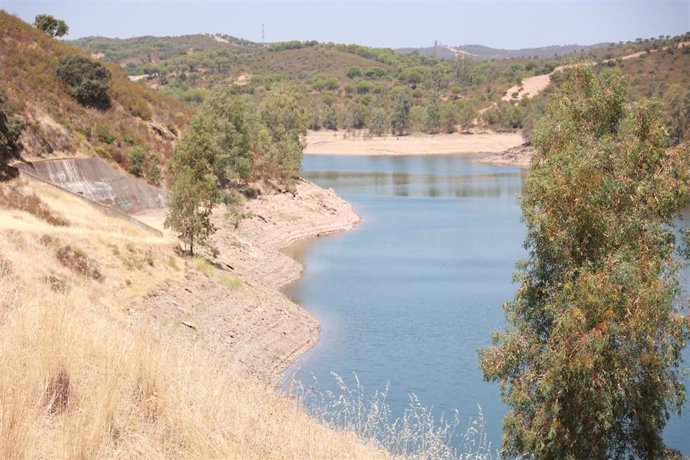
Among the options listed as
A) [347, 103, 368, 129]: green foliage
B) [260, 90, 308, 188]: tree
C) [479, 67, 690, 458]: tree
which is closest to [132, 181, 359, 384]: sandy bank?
[479, 67, 690, 458]: tree

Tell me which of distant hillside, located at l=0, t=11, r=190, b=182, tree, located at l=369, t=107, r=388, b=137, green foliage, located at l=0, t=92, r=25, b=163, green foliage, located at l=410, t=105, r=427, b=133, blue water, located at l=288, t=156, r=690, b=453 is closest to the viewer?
blue water, located at l=288, t=156, r=690, b=453

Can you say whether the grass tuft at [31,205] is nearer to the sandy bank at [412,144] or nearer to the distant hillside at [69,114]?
the distant hillside at [69,114]

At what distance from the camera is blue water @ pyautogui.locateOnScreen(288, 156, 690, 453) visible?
26.9 metres

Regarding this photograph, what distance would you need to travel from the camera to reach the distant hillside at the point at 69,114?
4816 cm

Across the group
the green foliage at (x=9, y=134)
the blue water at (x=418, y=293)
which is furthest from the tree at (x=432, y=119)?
the green foliage at (x=9, y=134)

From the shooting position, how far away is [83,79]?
55.3 meters

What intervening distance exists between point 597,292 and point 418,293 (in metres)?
26.6

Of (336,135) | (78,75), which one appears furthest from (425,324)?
(336,135)

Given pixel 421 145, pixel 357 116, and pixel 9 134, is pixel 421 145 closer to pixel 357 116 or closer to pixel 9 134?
pixel 357 116

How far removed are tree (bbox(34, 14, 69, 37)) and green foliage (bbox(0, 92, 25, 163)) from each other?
26048mm

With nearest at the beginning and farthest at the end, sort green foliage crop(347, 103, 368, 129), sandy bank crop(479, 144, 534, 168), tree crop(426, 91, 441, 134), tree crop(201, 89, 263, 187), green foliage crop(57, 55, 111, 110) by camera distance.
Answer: green foliage crop(57, 55, 111, 110) → tree crop(201, 89, 263, 187) → sandy bank crop(479, 144, 534, 168) → tree crop(426, 91, 441, 134) → green foliage crop(347, 103, 368, 129)

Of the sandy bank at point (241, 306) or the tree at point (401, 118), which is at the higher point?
the tree at point (401, 118)

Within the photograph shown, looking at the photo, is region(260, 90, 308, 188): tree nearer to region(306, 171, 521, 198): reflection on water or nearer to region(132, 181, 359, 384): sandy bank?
region(306, 171, 521, 198): reflection on water

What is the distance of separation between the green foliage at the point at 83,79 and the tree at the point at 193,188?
17713mm
